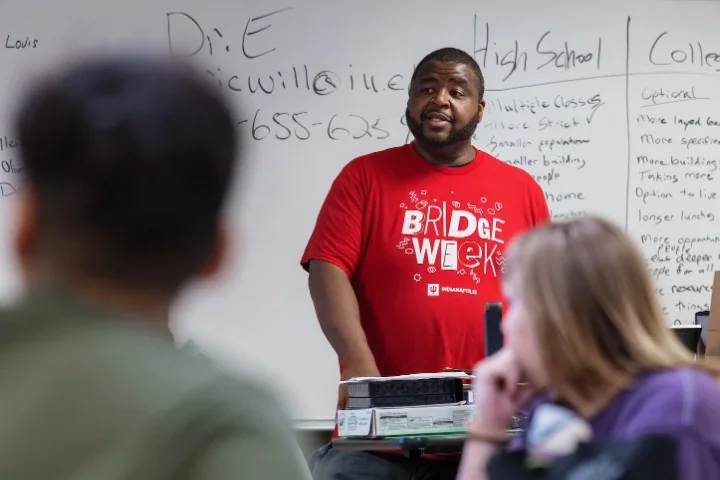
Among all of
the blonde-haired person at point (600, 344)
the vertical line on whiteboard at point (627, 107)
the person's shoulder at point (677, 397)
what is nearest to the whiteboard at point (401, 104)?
the vertical line on whiteboard at point (627, 107)

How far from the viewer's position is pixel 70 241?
709 mm

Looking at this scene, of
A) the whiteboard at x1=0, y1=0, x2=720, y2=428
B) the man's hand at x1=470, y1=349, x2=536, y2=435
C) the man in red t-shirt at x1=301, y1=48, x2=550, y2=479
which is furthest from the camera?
the whiteboard at x1=0, y1=0, x2=720, y2=428

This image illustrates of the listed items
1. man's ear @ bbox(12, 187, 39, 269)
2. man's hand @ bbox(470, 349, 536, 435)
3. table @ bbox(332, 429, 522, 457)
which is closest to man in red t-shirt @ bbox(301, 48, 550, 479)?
table @ bbox(332, 429, 522, 457)

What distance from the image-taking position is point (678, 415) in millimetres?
1338

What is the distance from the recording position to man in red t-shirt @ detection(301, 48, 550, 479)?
2.64m

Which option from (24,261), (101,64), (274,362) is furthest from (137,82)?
(274,362)

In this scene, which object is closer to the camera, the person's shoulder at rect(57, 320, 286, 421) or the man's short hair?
the person's shoulder at rect(57, 320, 286, 421)

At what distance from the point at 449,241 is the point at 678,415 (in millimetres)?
1381

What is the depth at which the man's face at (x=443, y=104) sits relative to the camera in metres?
2.81

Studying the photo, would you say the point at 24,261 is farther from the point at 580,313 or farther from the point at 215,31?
the point at 215,31

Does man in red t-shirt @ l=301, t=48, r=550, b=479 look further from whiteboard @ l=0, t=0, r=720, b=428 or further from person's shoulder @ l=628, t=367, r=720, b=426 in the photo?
person's shoulder @ l=628, t=367, r=720, b=426

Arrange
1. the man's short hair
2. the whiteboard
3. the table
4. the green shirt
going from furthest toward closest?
the whiteboard < the man's short hair < the table < the green shirt

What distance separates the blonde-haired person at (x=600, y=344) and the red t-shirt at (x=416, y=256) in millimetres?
1124

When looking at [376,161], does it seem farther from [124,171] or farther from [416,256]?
[124,171]
